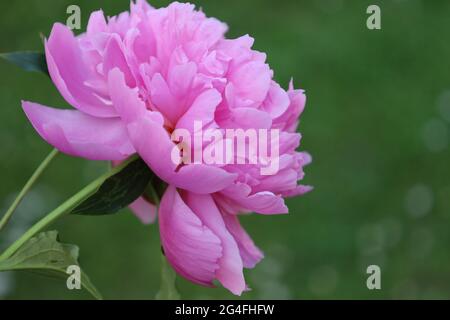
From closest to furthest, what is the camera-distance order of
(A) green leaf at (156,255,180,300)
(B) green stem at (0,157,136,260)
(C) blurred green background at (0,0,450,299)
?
(B) green stem at (0,157,136,260), (A) green leaf at (156,255,180,300), (C) blurred green background at (0,0,450,299)

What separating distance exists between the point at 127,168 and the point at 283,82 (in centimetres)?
159

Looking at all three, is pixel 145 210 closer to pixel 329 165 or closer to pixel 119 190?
pixel 119 190

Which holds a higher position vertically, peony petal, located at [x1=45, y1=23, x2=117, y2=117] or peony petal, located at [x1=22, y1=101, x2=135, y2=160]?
peony petal, located at [x1=45, y1=23, x2=117, y2=117]

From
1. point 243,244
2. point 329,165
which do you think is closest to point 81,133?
point 243,244

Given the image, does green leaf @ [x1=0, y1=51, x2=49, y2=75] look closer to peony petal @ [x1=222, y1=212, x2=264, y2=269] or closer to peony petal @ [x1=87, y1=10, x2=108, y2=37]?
peony petal @ [x1=87, y1=10, x2=108, y2=37]

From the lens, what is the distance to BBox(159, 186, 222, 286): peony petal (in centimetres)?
54

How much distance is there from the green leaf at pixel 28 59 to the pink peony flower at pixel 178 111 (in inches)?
1.5

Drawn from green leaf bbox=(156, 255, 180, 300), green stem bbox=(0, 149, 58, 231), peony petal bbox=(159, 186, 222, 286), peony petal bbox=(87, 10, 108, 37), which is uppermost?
peony petal bbox=(87, 10, 108, 37)

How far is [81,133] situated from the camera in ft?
1.86

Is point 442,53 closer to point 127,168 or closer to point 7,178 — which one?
point 7,178

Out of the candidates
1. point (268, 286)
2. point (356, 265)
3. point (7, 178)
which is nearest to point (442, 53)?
point (356, 265)

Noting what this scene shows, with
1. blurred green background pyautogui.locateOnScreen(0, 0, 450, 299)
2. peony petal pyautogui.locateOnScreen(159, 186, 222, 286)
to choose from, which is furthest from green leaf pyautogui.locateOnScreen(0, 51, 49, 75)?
blurred green background pyautogui.locateOnScreen(0, 0, 450, 299)

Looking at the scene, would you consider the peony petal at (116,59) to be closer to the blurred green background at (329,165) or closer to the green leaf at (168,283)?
the green leaf at (168,283)

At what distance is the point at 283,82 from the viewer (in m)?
2.10
